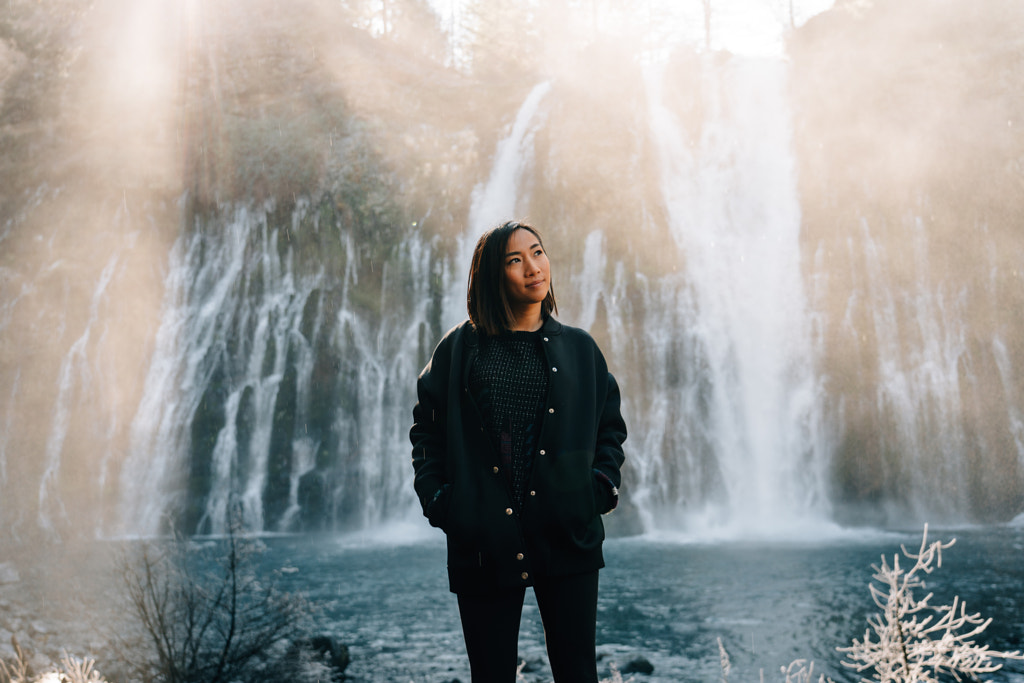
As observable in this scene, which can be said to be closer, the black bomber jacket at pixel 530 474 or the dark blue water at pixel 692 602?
the black bomber jacket at pixel 530 474

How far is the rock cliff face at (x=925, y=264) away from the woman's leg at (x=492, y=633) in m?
12.3

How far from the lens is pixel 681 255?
13.9m

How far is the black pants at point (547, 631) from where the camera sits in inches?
72.6

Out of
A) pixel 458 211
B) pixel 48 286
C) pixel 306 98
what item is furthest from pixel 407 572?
pixel 306 98

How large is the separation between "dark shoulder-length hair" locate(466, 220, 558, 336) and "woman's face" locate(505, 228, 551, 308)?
2cm

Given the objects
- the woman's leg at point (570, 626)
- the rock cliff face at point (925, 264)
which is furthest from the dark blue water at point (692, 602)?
the woman's leg at point (570, 626)

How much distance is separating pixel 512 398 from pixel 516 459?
0.57 feet

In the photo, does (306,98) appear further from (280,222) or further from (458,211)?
(458,211)

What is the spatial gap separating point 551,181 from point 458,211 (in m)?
2.09

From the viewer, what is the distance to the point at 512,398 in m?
2.01

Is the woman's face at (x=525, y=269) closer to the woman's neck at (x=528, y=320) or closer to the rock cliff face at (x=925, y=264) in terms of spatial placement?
the woman's neck at (x=528, y=320)

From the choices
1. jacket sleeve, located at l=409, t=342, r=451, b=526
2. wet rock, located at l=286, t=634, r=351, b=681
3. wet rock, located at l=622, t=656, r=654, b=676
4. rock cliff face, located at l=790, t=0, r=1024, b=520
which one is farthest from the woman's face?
rock cliff face, located at l=790, t=0, r=1024, b=520

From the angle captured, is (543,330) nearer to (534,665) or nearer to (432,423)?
(432,423)

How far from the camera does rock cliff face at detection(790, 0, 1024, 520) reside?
1260 centimetres
